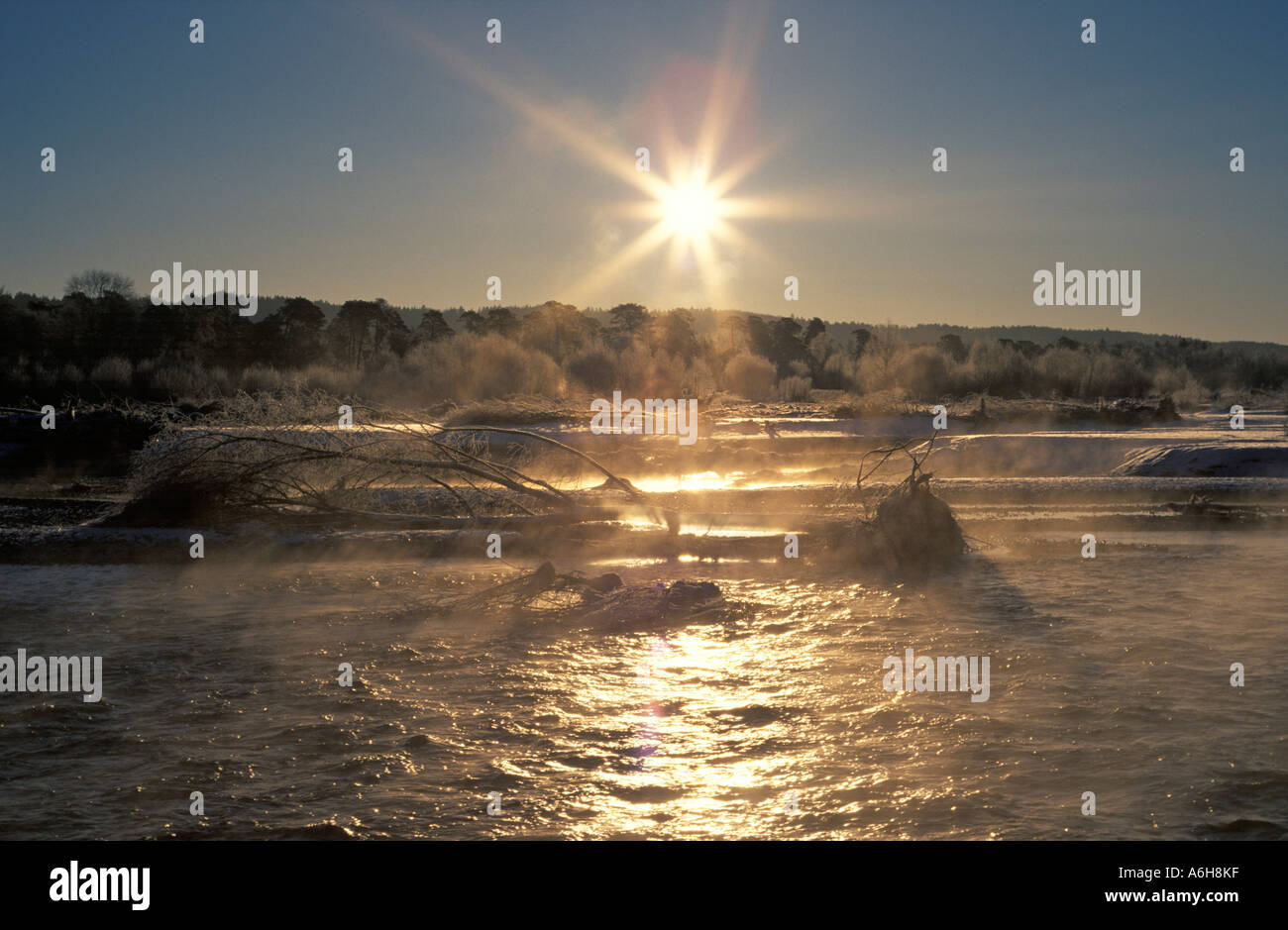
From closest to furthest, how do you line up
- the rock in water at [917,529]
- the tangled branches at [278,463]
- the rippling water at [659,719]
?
1. the rippling water at [659,719]
2. the rock in water at [917,529]
3. the tangled branches at [278,463]

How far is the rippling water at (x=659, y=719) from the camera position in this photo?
4.23 metres

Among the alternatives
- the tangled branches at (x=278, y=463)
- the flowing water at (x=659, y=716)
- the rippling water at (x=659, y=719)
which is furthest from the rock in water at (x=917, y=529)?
the tangled branches at (x=278, y=463)

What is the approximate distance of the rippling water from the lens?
4227 millimetres

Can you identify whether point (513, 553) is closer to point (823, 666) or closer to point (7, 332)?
point (823, 666)

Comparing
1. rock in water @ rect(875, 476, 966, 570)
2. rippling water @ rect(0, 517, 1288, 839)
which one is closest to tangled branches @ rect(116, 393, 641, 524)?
rippling water @ rect(0, 517, 1288, 839)

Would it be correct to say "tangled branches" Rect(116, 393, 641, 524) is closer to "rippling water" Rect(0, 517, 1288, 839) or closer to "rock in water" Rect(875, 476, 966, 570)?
"rippling water" Rect(0, 517, 1288, 839)

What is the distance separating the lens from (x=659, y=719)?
544cm

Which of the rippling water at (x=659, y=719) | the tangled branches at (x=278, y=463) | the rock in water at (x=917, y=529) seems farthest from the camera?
the tangled branches at (x=278, y=463)

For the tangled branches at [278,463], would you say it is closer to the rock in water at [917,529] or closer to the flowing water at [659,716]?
the flowing water at [659,716]

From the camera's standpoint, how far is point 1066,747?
16.4 feet

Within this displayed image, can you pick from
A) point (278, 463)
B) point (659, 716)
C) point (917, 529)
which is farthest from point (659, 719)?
point (278, 463)

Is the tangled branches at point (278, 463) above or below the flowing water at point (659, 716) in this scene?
above

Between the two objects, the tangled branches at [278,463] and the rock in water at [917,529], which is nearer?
the rock in water at [917,529]

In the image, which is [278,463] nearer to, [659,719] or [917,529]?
[917,529]
